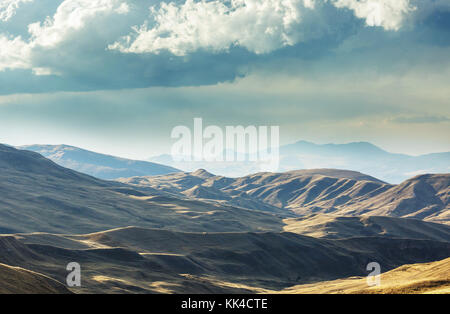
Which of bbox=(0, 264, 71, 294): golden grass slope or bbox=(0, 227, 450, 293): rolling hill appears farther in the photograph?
bbox=(0, 227, 450, 293): rolling hill

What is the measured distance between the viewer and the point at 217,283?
109438 millimetres

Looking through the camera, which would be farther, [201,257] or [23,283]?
[201,257]

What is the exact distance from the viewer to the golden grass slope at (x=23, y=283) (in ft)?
171

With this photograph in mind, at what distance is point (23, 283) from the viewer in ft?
184

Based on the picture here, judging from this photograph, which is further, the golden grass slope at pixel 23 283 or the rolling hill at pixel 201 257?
the rolling hill at pixel 201 257

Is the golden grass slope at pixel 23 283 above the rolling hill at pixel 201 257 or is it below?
above

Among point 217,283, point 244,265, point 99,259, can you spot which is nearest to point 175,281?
point 217,283

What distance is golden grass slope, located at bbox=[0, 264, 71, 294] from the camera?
52062mm

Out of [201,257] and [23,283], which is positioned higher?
[23,283]

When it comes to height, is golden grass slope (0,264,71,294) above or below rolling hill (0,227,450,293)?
above
